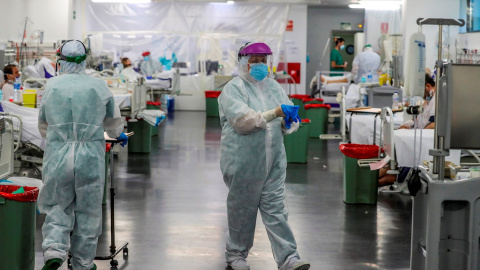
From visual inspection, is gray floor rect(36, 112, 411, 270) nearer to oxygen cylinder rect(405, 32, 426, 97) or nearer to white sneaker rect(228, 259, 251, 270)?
white sneaker rect(228, 259, 251, 270)

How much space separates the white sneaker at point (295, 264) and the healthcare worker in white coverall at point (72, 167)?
122 centimetres

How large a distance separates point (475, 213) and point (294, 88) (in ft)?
46.7

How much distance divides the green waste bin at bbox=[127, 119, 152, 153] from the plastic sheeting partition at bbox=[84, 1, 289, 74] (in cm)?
719

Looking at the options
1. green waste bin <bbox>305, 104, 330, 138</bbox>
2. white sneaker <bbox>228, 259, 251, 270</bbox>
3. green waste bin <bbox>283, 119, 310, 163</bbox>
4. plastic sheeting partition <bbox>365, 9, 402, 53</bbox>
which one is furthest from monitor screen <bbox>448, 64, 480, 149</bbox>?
plastic sheeting partition <bbox>365, 9, 402, 53</bbox>

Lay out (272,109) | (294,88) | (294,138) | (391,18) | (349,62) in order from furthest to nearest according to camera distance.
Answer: (349,62) < (294,88) < (391,18) < (294,138) < (272,109)

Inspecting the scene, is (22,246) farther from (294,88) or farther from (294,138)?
(294,88)

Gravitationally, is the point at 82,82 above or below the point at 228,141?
above

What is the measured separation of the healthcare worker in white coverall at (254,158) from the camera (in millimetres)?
4457

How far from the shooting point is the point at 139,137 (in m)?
9.70

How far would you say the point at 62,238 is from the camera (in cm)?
421

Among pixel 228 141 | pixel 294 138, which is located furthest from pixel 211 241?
pixel 294 138

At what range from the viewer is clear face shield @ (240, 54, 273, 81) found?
4.57 metres

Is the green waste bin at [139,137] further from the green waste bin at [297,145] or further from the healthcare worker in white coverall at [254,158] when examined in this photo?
the healthcare worker in white coverall at [254,158]

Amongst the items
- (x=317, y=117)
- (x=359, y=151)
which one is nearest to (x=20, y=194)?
(x=359, y=151)
